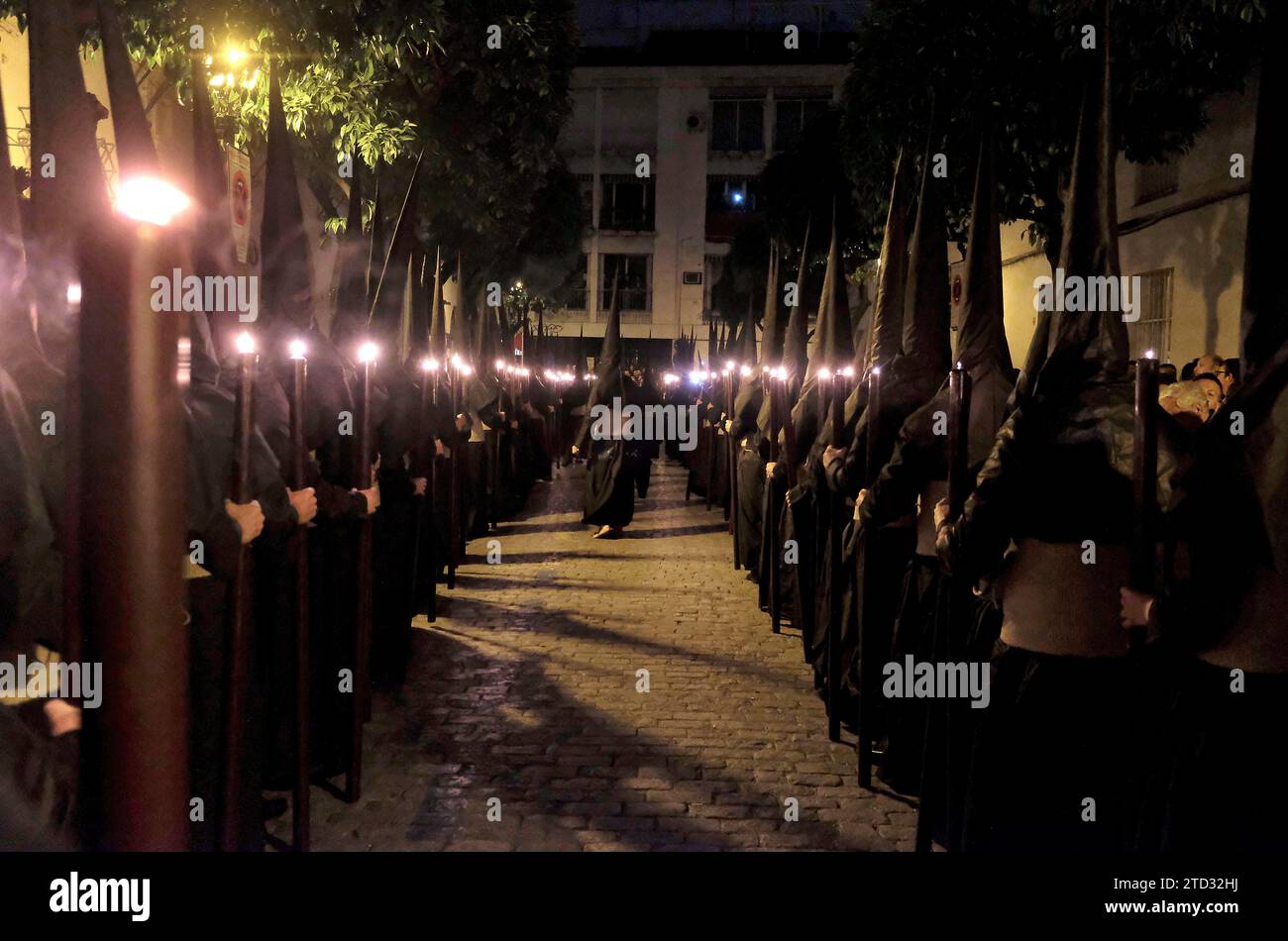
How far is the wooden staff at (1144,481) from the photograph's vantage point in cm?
319

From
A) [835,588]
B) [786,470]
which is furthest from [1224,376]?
[835,588]

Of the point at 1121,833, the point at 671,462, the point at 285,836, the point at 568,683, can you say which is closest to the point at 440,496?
the point at 568,683

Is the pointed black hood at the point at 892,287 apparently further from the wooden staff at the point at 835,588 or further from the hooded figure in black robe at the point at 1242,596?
the hooded figure in black robe at the point at 1242,596

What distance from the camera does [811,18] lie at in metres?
53.0

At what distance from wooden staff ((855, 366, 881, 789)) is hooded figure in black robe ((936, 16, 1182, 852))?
118 cm

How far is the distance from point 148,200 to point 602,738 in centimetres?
537

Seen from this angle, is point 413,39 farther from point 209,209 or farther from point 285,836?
point 285,836

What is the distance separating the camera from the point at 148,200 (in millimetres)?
1119

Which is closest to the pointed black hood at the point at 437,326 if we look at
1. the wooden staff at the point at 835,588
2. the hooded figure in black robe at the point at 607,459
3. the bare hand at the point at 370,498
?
the hooded figure in black robe at the point at 607,459

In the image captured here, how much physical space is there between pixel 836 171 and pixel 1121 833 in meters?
22.5

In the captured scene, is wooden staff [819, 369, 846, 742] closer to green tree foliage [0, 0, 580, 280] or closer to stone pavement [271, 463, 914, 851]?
stone pavement [271, 463, 914, 851]

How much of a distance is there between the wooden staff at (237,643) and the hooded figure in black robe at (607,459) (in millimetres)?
10934

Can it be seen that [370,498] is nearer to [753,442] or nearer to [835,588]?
[835,588]

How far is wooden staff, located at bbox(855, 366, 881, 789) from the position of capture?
16.8 feet
